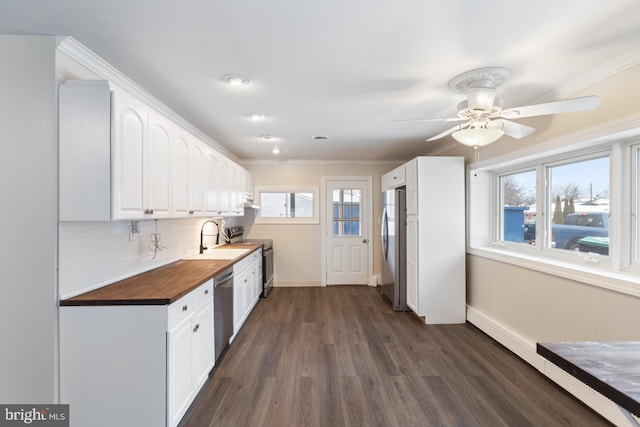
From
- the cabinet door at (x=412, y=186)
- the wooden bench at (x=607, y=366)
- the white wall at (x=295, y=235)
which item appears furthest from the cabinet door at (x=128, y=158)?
the white wall at (x=295, y=235)

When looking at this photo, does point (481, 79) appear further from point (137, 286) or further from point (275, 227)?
point (275, 227)

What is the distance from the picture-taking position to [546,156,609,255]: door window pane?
2275 millimetres

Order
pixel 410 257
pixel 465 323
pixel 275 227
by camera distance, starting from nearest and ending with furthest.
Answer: pixel 465 323 → pixel 410 257 → pixel 275 227

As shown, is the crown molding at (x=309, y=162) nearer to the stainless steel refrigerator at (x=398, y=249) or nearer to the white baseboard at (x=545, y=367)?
the stainless steel refrigerator at (x=398, y=249)

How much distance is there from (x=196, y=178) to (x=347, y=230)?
3.30 meters

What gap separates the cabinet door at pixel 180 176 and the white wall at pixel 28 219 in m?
0.78

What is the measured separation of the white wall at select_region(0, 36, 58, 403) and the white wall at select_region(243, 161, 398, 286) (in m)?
3.82

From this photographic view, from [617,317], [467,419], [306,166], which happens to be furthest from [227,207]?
[617,317]

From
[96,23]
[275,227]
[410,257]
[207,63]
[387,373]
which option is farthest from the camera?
[275,227]

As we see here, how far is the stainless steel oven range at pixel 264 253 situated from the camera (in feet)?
15.2

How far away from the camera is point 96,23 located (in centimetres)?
153

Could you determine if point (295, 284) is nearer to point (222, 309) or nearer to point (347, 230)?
point (347, 230)

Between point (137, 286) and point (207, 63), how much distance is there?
1.60 metres

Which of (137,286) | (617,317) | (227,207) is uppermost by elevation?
(227,207)
